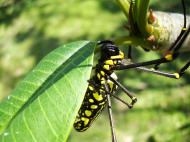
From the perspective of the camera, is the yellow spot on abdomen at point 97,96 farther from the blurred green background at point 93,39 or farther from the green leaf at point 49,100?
the blurred green background at point 93,39

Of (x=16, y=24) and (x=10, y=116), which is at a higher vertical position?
(x=10, y=116)

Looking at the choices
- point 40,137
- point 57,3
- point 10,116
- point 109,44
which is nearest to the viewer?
point 40,137

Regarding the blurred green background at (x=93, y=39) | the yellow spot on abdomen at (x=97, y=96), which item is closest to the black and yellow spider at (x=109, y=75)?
the yellow spot on abdomen at (x=97, y=96)

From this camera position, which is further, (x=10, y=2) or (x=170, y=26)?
(x=10, y=2)

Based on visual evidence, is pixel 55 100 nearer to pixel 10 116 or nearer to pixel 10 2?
pixel 10 116

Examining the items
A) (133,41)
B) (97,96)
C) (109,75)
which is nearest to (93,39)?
(97,96)

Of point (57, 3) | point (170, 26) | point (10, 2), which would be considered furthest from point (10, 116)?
point (10, 2)

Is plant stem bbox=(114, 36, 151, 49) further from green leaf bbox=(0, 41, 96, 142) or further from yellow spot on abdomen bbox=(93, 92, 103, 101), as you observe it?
yellow spot on abdomen bbox=(93, 92, 103, 101)

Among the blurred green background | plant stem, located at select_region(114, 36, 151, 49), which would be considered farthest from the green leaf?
the blurred green background

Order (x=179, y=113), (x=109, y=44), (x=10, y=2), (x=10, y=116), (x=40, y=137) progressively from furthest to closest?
(x=10, y=2) < (x=179, y=113) < (x=109, y=44) < (x=10, y=116) < (x=40, y=137)
